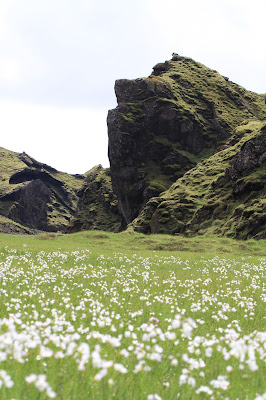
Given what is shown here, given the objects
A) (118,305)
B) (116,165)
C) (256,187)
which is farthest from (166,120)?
(118,305)

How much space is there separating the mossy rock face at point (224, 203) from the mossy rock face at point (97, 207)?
7492cm

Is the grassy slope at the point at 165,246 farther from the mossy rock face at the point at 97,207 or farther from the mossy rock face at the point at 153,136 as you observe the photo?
the mossy rock face at the point at 97,207

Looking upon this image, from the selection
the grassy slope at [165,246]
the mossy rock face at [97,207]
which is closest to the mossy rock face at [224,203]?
the grassy slope at [165,246]

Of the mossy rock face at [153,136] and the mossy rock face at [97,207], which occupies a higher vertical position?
the mossy rock face at [153,136]

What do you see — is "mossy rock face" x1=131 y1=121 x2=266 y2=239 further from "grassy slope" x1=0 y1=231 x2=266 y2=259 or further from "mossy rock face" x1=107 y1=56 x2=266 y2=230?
"mossy rock face" x1=107 y1=56 x2=266 y2=230

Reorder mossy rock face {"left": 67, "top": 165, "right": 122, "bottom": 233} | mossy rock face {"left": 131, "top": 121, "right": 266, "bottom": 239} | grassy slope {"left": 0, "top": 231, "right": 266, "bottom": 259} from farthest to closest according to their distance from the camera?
mossy rock face {"left": 67, "top": 165, "right": 122, "bottom": 233} < mossy rock face {"left": 131, "top": 121, "right": 266, "bottom": 239} < grassy slope {"left": 0, "top": 231, "right": 266, "bottom": 259}

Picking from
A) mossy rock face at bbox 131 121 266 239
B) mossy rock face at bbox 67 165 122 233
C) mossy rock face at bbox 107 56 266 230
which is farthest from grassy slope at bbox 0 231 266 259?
mossy rock face at bbox 67 165 122 233

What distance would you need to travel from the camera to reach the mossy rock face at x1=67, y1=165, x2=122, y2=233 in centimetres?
15675

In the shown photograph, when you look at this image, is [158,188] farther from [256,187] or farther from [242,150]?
[256,187]

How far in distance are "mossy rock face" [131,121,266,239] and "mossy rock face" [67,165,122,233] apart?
2950 inches

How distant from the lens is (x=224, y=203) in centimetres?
5872

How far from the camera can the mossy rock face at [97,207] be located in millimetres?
156750

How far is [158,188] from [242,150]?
200 ft

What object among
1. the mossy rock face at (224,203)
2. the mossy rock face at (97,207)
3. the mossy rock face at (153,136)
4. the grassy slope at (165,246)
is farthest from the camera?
the mossy rock face at (97,207)
